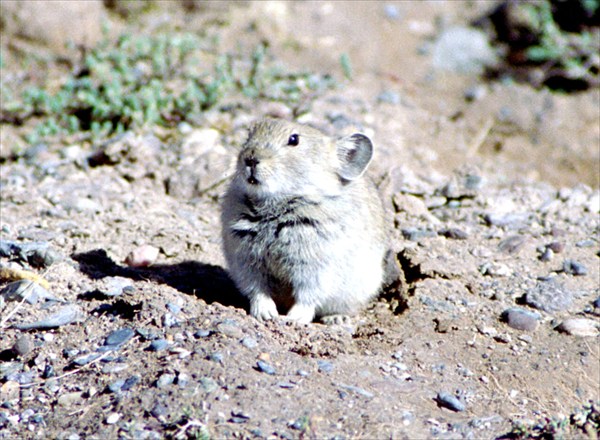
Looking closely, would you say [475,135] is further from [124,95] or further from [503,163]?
[124,95]

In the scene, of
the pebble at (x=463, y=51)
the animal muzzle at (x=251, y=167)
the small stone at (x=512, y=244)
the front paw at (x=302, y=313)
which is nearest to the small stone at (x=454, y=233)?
the small stone at (x=512, y=244)

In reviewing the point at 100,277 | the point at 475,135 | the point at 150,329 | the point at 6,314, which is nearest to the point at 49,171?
the point at 100,277

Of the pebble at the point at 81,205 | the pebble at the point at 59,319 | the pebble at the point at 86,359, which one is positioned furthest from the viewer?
the pebble at the point at 81,205

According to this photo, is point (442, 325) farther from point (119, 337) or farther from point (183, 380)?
point (119, 337)

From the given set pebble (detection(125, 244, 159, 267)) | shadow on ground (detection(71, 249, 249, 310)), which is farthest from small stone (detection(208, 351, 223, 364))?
pebble (detection(125, 244, 159, 267))

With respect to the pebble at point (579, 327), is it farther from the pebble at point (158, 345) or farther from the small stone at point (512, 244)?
the pebble at point (158, 345)

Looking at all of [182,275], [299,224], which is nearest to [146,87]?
[182,275]
